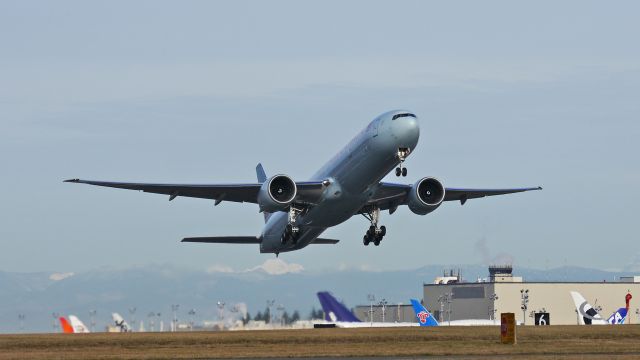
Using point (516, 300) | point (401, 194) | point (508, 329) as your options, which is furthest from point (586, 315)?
point (508, 329)

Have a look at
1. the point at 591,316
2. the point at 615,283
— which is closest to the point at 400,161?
the point at 591,316

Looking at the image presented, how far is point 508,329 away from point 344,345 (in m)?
8.36

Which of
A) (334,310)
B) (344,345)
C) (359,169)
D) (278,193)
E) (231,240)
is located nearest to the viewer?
(344,345)

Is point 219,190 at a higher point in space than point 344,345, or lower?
higher

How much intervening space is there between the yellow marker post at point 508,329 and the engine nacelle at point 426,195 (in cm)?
1415

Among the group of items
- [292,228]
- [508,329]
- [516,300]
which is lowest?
[508,329]

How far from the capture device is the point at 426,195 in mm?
67750

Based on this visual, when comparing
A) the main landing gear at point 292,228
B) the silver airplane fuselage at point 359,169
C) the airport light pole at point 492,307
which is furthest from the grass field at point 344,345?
the airport light pole at point 492,307

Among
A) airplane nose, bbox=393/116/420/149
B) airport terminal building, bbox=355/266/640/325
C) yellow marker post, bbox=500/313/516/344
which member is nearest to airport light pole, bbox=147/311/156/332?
airport terminal building, bbox=355/266/640/325

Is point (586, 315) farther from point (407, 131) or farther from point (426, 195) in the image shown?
point (407, 131)

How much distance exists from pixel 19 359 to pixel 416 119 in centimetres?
2497

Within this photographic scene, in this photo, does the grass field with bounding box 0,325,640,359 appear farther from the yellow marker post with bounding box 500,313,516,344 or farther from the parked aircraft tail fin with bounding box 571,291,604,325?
the parked aircraft tail fin with bounding box 571,291,604,325

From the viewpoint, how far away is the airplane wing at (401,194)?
68188mm

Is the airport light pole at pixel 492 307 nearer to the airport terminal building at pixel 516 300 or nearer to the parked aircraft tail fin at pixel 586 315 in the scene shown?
the airport terminal building at pixel 516 300
